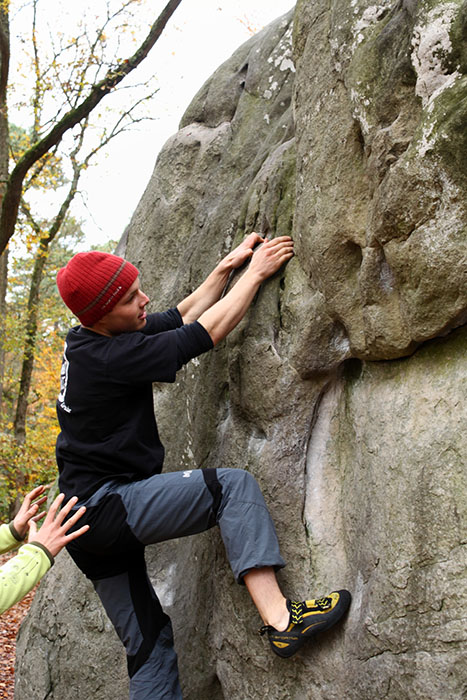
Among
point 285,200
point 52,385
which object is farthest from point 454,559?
point 52,385

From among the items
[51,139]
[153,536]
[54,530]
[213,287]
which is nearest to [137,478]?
[153,536]

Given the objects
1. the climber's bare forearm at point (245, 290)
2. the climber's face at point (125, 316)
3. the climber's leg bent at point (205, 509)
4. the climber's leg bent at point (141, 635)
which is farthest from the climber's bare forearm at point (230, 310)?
the climber's leg bent at point (141, 635)

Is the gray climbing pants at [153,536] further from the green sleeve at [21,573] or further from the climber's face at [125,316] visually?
the climber's face at [125,316]

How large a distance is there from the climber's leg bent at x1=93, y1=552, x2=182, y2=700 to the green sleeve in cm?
102

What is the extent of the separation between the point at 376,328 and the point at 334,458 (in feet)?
3.06

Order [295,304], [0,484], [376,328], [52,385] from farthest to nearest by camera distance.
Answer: [52,385] < [0,484] < [295,304] < [376,328]

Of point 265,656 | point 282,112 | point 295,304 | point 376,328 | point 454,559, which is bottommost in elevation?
point 265,656

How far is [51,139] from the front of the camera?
9672 mm

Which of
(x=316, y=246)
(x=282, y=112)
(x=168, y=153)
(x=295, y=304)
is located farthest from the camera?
(x=168, y=153)

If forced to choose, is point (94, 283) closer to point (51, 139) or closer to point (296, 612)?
point (296, 612)

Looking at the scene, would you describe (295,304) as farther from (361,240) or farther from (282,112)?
(282,112)

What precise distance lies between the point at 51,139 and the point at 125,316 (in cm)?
686

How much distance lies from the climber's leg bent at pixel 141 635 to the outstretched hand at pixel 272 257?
1.94 m

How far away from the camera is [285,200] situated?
13.8 feet
